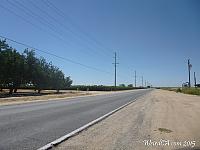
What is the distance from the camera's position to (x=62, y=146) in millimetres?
8969

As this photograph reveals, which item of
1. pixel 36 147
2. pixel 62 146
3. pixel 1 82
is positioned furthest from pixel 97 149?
pixel 1 82

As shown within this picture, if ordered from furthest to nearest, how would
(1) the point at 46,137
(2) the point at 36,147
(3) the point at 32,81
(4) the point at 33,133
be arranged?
1. (3) the point at 32,81
2. (4) the point at 33,133
3. (1) the point at 46,137
4. (2) the point at 36,147

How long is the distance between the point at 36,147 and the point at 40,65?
6413 centimetres

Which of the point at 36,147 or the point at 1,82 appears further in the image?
the point at 1,82

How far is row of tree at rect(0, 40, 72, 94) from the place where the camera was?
56.3 meters

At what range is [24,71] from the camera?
63719 millimetres

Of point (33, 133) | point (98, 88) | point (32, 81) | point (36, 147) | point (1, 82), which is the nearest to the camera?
point (36, 147)

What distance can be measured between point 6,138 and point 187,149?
16.4 ft

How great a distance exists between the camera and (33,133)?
1085cm

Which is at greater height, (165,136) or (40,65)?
(40,65)

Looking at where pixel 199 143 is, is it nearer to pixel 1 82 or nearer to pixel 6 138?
pixel 6 138

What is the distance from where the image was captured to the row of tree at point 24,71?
185ft

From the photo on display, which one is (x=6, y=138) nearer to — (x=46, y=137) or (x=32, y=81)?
(x=46, y=137)

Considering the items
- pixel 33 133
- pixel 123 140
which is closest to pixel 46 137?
pixel 33 133
